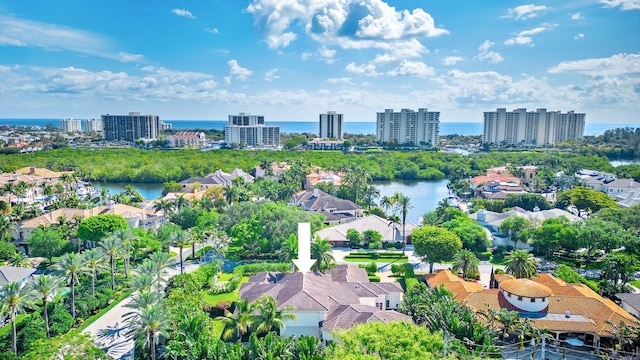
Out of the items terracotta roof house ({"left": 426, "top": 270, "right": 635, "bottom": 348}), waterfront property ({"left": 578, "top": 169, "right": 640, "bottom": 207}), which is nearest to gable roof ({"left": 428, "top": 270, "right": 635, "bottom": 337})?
terracotta roof house ({"left": 426, "top": 270, "right": 635, "bottom": 348})

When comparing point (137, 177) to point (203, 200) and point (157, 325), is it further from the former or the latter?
point (157, 325)

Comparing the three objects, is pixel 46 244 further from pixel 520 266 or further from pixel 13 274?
pixel 520 266

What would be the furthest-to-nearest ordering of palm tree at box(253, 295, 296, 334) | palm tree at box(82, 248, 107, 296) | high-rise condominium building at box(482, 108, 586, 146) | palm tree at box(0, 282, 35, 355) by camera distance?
high-rise condominium building at box(482, 108, 586, 146), palm tree at box(82, 248, 107, 296), palm tree at box(253, 295, 296, 334), palm tree at box(0, 282, 35, 355)

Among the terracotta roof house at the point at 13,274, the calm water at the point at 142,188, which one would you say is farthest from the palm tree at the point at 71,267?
the calm water at the point at 142,188

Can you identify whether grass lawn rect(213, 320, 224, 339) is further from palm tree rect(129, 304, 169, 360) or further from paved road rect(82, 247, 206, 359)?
palm tree rect(129, 304, 169, 360)

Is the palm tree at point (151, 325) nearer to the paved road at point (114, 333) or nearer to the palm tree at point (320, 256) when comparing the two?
the paved road at point (114, 333)

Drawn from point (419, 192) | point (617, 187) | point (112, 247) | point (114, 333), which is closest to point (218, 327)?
point (114, 333)
